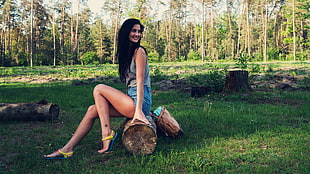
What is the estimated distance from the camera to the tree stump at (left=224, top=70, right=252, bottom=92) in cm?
943

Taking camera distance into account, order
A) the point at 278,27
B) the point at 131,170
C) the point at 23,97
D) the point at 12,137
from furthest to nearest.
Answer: the point at 278,27
the point at 23,97
the point at 12,137
the point at 131,170

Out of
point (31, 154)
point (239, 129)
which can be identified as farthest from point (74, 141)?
point (239, 129)

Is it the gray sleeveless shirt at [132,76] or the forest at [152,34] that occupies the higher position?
the forest at [152,34]

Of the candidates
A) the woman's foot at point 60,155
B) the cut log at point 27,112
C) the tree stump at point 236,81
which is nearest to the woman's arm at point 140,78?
the woman's foot at point 60,155

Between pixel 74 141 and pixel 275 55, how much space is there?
47.3 metres

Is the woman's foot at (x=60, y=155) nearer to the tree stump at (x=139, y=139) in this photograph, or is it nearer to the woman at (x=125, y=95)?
the woman at (x=125, y=95)

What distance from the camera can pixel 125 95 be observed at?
4113mm

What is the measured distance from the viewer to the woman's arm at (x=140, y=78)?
3.90 metres

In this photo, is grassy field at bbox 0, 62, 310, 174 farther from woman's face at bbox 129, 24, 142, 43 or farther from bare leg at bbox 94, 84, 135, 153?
woman's face at bbox 129, 24, 142, 43

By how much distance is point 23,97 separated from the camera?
8883 millimetres

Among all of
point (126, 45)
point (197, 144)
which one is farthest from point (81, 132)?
point (197, 144)

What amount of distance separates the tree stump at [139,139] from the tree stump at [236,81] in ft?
20.2

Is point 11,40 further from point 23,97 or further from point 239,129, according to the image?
point 239,129

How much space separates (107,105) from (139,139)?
712 mm
